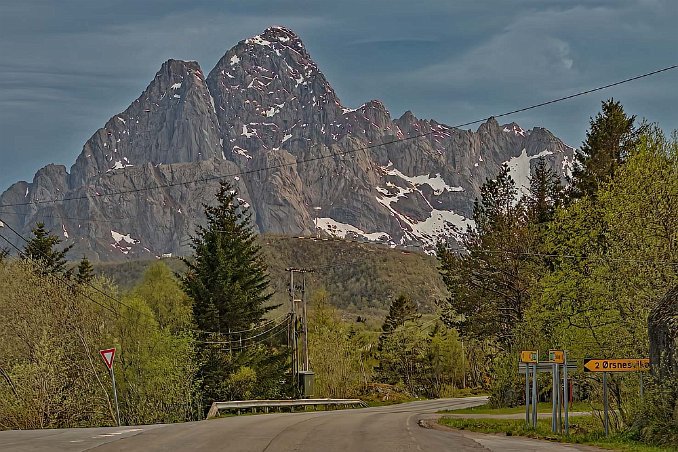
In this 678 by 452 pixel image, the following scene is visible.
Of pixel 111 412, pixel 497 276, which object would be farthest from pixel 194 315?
pixel 497 276

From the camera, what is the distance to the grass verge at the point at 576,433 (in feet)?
71.7

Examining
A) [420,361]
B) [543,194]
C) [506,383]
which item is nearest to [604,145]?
[543,194]

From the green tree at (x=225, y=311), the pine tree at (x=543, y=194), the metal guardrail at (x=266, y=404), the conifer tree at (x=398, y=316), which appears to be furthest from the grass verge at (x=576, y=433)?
the conifer tree at (x=398, y=316)

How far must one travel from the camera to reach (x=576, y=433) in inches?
1063

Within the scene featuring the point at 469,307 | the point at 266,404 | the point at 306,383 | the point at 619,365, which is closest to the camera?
the point at 619,365

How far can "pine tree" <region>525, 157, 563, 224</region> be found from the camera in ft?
199

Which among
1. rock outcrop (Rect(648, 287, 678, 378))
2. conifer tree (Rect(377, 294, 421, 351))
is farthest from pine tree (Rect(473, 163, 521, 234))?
conifer tree (Rect(377, 294, 421, 351))

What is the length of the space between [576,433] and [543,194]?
129ft

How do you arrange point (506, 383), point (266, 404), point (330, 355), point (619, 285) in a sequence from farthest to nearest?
point (330, 355)
point (266, 404)
point (506, 383)
point (619, 285)

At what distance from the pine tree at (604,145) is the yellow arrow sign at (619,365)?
32335 millimetres

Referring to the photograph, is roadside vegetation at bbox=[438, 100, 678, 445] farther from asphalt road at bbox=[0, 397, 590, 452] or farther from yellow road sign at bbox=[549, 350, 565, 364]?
asphalt road at bbox=[0, 397, 590, 452]

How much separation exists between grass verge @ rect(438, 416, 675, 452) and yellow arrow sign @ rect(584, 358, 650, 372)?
179 centimetres

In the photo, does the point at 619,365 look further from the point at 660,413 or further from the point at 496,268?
the point at 496,268

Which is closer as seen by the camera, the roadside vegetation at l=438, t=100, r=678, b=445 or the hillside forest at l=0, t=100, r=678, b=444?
the roadside vegetation at l=438, t=100, r=678, b=445
